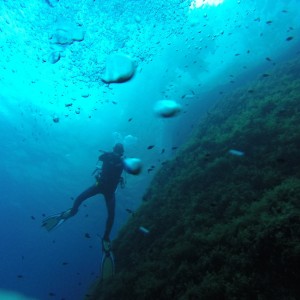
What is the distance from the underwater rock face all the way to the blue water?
2889 mm

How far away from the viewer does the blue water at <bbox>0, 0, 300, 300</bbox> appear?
17156mm

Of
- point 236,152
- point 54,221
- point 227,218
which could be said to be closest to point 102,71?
point 54,221

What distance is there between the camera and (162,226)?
9.40 m

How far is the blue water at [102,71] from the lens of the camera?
1716 centimetres

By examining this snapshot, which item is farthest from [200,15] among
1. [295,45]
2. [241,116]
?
[241,116]

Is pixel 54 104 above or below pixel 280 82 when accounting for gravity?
above

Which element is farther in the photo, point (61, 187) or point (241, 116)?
point (61, 187)

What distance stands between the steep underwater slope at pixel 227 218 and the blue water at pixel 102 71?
2.30m

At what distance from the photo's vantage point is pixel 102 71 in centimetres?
2023

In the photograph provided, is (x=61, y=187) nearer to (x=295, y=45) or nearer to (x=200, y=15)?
(x=200, y=15)

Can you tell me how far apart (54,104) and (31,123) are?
173 inches

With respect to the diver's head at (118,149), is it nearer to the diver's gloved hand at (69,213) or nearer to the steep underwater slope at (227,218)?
the steep underwater slope at (227,218)

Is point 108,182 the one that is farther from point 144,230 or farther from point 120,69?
point 120,69

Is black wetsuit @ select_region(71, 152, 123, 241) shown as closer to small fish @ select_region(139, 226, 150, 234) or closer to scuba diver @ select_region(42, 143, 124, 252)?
scuba diver @ select_region(42, 143, 124, 252)
